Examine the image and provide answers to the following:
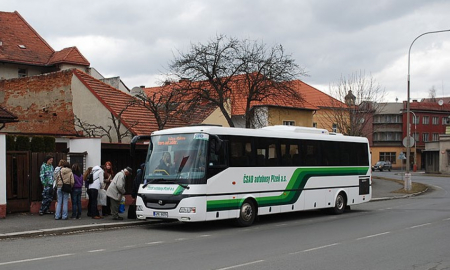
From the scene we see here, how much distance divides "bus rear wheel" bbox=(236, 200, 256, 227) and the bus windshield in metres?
1.96

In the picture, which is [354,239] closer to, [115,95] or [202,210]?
[202,210]

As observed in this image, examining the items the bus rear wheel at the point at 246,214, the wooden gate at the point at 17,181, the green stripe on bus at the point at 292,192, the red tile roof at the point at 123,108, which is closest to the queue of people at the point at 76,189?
the wooden gate at the point at 17,181

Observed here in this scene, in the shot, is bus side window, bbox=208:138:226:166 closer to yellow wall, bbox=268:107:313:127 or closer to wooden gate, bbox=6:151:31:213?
wooden gate, bbox=6:151:31:213

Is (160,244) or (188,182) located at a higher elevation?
(188,182)

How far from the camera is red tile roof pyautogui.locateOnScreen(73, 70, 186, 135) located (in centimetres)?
2903

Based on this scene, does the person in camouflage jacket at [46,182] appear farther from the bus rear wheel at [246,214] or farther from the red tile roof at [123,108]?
the red tile roof at [123,108]

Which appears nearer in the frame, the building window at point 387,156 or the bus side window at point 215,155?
the bus side window at point 215,155

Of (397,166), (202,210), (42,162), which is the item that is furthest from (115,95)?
(397,166)

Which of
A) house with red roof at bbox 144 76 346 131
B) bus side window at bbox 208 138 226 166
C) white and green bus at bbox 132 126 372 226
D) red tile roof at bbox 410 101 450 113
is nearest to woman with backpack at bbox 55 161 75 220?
white and green bus at bbox 132 126 372 226

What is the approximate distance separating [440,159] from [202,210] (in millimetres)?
61392

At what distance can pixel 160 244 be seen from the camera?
12.7m

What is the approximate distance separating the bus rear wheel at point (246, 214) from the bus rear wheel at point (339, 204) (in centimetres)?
518

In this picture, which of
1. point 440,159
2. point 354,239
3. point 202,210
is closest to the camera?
point 354,239

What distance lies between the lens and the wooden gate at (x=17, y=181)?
17.4m
